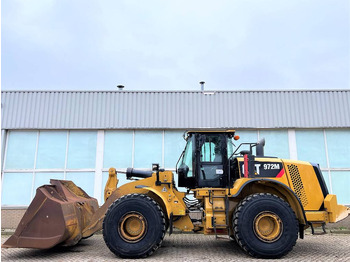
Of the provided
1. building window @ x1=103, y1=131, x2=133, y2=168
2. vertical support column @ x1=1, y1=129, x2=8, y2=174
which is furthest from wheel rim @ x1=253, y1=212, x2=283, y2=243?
vertical support column @ x1=1, y1=129, x2=8, y2=174

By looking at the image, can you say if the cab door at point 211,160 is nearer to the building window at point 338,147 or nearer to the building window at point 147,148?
the building window at point 147,148

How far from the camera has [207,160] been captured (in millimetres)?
7059

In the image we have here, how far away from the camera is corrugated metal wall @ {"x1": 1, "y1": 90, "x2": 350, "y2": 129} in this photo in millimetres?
12758

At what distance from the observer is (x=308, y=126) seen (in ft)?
41.4

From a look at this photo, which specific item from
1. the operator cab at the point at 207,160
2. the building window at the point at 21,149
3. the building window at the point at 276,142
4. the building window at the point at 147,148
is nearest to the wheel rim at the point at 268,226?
the operator cab at the point at 207,160

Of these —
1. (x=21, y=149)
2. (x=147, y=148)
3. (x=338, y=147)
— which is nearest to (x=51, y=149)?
(x=21, y=149)

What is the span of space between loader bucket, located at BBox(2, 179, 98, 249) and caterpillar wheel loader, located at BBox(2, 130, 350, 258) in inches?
0.8

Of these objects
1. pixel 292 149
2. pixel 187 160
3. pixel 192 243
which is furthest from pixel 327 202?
pixel 292 149

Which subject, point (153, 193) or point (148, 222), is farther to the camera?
point (153, 193)

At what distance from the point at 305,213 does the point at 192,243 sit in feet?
11.3

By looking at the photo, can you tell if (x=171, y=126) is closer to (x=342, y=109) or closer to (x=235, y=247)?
(x=235, y=247)

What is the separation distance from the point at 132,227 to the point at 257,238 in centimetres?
268

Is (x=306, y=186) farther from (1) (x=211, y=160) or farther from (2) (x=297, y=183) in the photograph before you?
(1) (x=211, y=160)

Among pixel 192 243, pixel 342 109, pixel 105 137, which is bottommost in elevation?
pixel 192 243
